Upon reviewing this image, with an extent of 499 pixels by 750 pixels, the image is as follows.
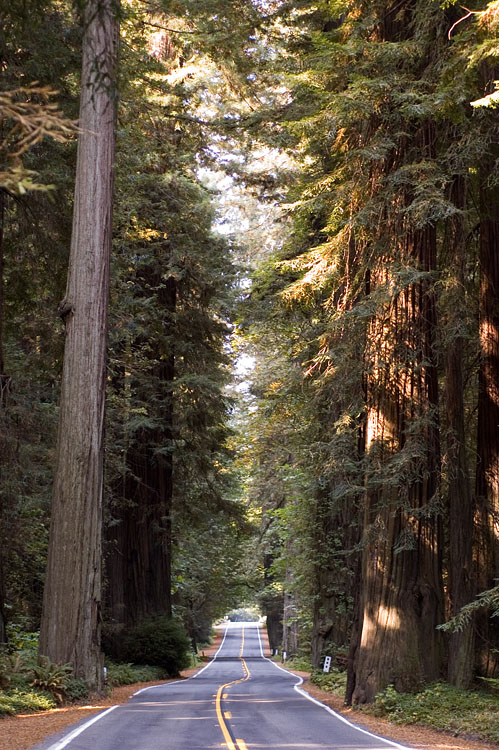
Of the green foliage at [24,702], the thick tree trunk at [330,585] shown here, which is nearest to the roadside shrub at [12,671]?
the green foliage at [24,702]

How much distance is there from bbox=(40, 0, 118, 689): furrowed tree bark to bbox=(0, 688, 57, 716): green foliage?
102 centimetres

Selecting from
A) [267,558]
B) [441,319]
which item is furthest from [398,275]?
[267,558]

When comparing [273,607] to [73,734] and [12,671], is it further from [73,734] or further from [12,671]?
[73,734]

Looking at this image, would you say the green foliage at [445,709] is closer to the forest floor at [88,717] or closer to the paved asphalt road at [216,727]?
the forest floor at [88,717]

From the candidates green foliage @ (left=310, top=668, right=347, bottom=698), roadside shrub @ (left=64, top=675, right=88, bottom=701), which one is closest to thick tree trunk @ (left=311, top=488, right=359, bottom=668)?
green foliage @ (left=310, top=668, right=347, bottom=698)

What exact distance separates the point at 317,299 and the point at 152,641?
1156 centimetres

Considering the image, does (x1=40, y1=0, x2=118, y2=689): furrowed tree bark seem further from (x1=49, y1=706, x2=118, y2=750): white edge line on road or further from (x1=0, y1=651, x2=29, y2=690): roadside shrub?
(x1=49, y1=706, x2=118, y2=750): white edge line on road

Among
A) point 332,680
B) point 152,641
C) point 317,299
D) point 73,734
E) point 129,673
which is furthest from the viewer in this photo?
point 152,641

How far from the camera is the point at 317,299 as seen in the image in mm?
18469

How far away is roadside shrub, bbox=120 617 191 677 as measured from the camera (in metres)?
23.4

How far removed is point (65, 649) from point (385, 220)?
924 centimetres

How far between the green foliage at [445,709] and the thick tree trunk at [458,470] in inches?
25.4

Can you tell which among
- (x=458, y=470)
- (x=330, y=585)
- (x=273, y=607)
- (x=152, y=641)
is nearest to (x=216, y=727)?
(x=458, y=470)

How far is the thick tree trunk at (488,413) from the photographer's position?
13.9m
